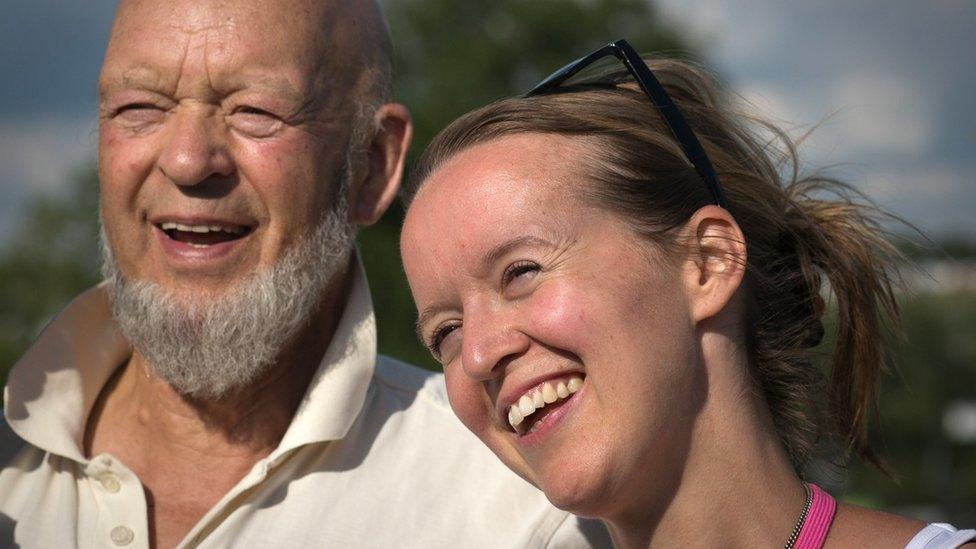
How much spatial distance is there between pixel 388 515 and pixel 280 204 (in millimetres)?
836

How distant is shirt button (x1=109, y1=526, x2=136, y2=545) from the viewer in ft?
9.20

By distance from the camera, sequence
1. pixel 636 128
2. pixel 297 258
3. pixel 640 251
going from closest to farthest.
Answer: pixel 640 251, pixel 636 128, pixel 297 258

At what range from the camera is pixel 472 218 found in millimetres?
2229

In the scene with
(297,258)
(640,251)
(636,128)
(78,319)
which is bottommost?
(78,319)

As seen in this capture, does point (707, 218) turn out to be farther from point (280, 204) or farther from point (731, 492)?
point (280, 204)

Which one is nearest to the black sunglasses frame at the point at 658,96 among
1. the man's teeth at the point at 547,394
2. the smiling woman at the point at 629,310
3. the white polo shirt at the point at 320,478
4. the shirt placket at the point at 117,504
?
the smiling woman at the point at 629,310

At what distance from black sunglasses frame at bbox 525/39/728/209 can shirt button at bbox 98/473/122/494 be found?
145 cm

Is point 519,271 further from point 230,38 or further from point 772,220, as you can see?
point 230,38

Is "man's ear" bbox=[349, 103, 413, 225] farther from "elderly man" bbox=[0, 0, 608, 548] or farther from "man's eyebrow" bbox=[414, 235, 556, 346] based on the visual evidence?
"man's eyebrow" bbox=[414, 235, 556, 346]

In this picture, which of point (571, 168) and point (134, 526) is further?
point (134, 526)

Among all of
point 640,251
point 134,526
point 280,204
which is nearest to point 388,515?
point 134,526

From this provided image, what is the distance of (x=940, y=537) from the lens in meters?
2.14

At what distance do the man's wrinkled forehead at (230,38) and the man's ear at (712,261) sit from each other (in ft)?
4.06

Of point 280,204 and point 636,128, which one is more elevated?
point 636,128
